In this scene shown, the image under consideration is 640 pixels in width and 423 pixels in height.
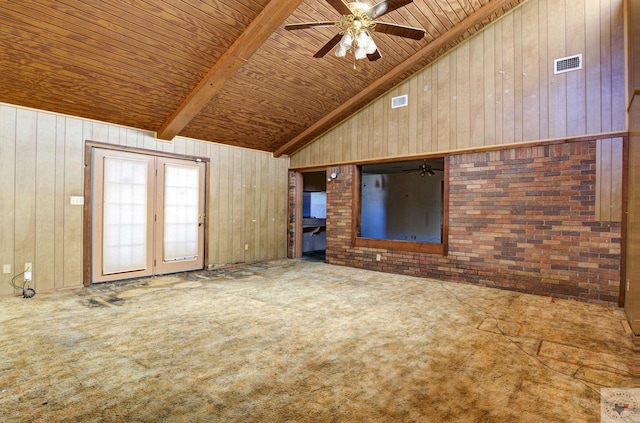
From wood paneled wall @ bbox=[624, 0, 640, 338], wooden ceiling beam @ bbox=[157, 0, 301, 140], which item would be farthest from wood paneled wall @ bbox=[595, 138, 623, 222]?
wooden ceiling beam @ bbox=[157, 0, 301, 140]

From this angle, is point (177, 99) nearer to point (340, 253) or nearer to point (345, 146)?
point (345, 146)

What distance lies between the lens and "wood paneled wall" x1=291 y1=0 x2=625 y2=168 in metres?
4.12

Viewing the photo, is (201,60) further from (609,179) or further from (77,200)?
(609,179)

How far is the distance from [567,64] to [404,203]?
6.44m

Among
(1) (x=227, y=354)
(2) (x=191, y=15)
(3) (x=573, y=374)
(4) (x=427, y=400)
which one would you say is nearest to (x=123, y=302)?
(1) (x=227, y=354)

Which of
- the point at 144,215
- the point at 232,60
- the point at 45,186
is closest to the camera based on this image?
the point at 232,60

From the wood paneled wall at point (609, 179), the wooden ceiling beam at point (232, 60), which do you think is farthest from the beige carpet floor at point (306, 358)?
the wooden ceiling beam at point (232, 60)

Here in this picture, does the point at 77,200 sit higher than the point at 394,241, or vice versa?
the point at 77,200

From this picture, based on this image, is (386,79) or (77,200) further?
(386,79)

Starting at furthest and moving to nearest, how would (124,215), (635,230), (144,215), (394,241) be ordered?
(394,241), (144,215), (124,215), (635,230)

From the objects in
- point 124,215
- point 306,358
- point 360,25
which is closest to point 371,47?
point 360,25

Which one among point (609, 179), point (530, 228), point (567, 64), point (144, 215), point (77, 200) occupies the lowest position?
point (530, 228)

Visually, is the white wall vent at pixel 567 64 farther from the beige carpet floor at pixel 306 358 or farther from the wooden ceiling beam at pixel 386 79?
the beige carpet floor at pixel 306 358

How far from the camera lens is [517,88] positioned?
15.5 feet
